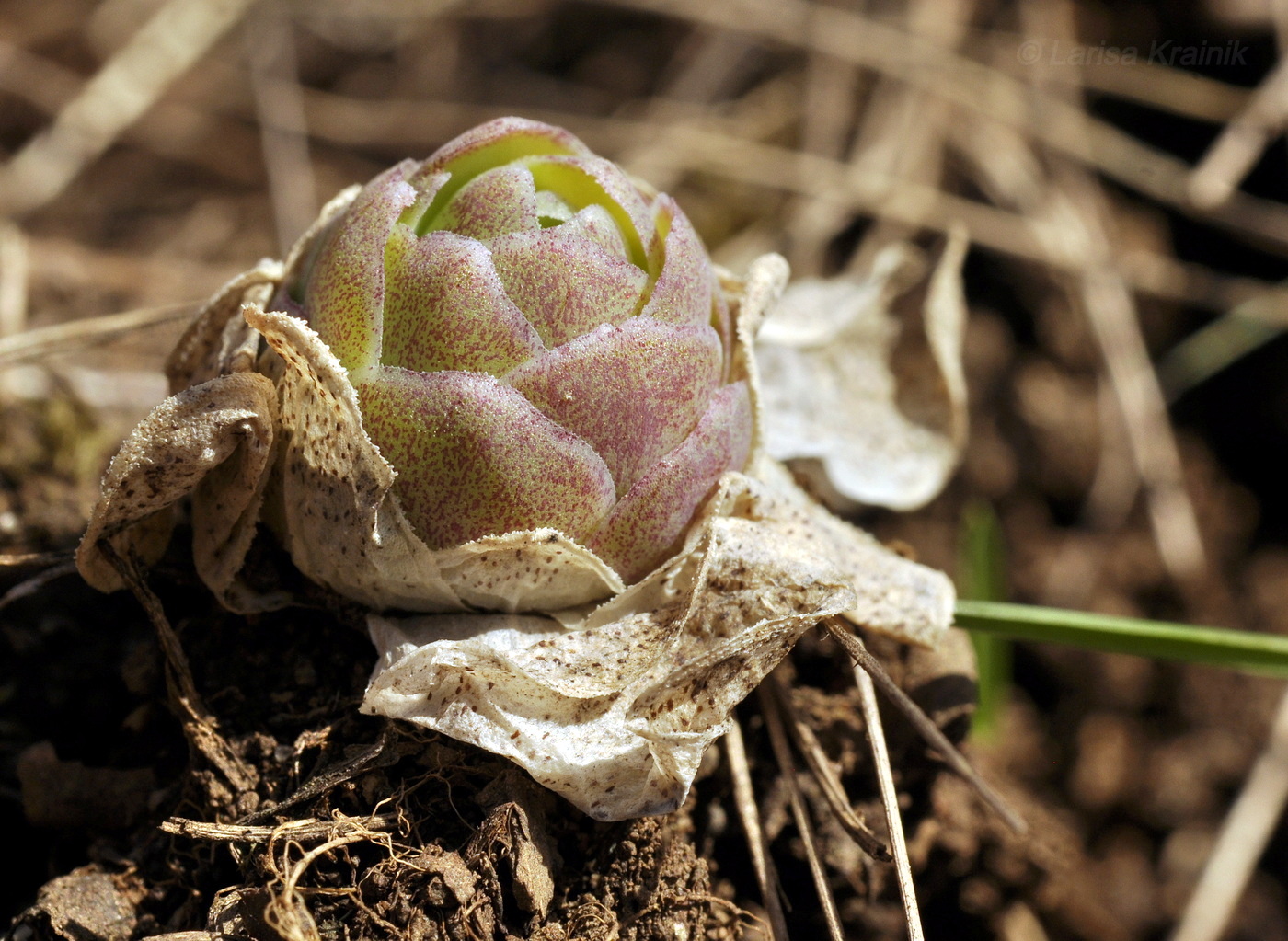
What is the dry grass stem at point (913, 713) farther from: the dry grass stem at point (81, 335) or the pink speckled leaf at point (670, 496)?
the dry grass stem at point (81, 335)

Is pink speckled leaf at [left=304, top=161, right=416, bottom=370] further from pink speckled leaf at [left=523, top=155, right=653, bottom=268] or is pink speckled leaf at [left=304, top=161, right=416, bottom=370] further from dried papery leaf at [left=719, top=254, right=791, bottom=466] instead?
dried papery leaf at [left=719, top=254, right=791, bottom=466]

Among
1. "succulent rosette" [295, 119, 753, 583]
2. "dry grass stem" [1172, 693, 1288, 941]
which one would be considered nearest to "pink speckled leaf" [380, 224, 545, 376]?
"succulent rosette" [295, 119, 753, 583]

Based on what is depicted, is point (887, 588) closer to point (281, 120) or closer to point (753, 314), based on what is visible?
point (753, 314)

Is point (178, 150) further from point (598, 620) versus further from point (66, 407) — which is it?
point (598, 620)

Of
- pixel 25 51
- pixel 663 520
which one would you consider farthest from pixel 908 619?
pixel 25 51

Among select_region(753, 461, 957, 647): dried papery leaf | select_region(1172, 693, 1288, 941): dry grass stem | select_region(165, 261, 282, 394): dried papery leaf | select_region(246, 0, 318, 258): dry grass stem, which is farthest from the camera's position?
select_region(246, 0, 318, 258): dry grass stem

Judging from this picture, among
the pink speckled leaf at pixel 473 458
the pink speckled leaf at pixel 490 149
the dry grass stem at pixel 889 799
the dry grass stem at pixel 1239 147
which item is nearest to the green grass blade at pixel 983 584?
the dry grass stem at pixel 889 799

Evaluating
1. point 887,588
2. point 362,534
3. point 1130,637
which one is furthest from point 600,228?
point 1130,637
